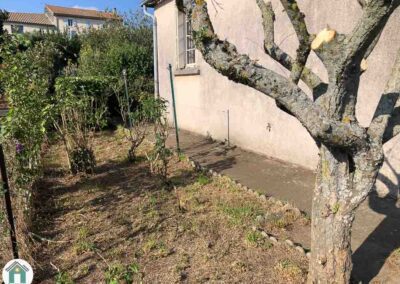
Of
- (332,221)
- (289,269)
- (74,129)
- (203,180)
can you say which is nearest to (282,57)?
(332,221)

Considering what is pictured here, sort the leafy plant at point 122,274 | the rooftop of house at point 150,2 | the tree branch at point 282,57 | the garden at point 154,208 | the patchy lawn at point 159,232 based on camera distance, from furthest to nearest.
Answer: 1. the rooftop of house at point 150,2
2. the patchy lawn at point 159,232
3. the leafy plant at point 122,274
4. the tree branch at point 282,57
5. the garden at point 154,208

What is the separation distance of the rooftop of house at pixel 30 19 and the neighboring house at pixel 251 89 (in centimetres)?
4291

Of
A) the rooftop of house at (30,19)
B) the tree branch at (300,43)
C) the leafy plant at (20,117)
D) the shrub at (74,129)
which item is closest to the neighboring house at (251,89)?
the tree branch at (300,43)

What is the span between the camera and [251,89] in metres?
7.34

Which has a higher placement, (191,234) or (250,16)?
(250,16)

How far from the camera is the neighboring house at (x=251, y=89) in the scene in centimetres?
480

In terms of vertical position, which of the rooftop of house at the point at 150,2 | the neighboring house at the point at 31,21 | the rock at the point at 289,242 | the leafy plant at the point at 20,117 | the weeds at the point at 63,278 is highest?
the neighboring house at the point at 31,21

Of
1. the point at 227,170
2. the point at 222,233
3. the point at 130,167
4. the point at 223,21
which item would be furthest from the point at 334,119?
the point at 223,21

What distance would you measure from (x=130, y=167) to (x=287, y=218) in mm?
3316

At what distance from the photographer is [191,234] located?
393cm

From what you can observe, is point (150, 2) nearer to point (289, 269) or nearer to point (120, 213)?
point (120, 213)

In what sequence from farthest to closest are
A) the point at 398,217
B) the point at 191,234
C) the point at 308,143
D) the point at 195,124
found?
the point at 195,124 < the point at 308,143 < the point at 398,217 < the point at 191,234

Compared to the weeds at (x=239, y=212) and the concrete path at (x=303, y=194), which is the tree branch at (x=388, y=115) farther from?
the weeds at (x=239, y=212)

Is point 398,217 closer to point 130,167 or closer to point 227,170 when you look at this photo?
point 227,170
